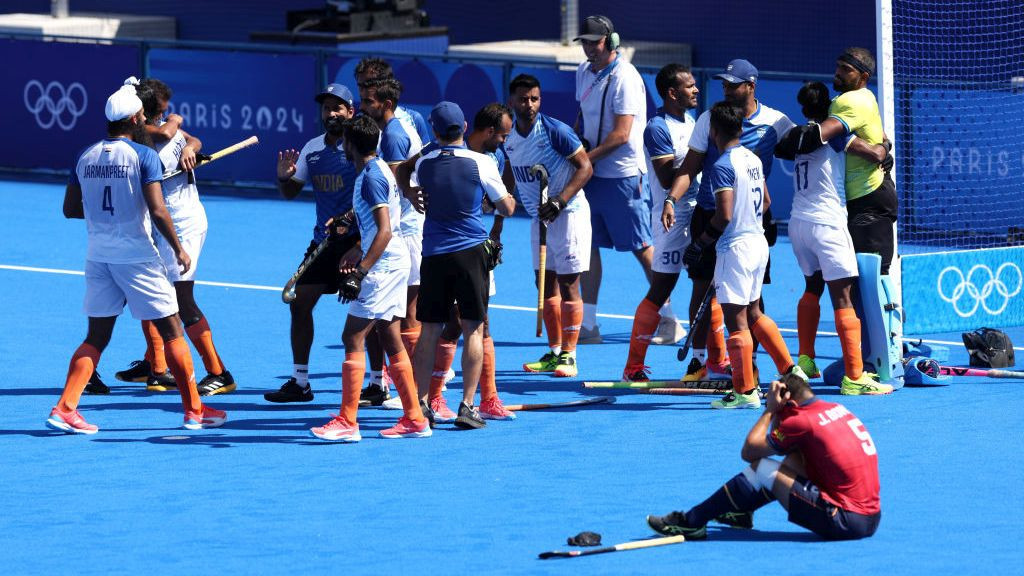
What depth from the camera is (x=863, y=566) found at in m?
7.88

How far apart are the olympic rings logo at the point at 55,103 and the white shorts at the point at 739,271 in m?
15.3

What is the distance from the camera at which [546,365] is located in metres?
12.8

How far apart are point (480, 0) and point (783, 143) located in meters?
→ 17.7

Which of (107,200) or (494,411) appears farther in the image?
(494,411)

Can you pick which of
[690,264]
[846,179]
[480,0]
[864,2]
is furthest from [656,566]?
[480,0]

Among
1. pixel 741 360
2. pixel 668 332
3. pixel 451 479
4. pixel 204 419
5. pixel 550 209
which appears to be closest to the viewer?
pixel 451 479

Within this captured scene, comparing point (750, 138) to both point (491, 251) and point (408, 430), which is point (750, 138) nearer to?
point (491, 251)

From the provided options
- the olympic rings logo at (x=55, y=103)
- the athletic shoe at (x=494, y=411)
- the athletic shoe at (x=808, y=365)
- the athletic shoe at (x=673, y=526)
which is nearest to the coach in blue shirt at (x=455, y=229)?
the athletic shoe at (x=494, y=411)

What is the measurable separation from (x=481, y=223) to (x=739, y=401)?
214 centimetres

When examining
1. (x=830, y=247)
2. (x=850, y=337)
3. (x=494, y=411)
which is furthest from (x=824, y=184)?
(x=494, y=411)

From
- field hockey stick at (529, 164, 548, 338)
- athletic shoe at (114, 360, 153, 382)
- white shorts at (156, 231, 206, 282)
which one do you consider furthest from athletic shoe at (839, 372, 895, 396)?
athletic shoe at (114, 360, 153, 382)

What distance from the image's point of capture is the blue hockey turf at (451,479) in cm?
809

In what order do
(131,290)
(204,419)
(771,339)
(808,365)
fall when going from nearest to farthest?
(131,290)
(204,419)
(771,339)
(808,365)

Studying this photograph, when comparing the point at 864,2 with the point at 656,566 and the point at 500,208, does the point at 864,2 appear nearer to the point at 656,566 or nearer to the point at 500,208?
the point at 500,208
